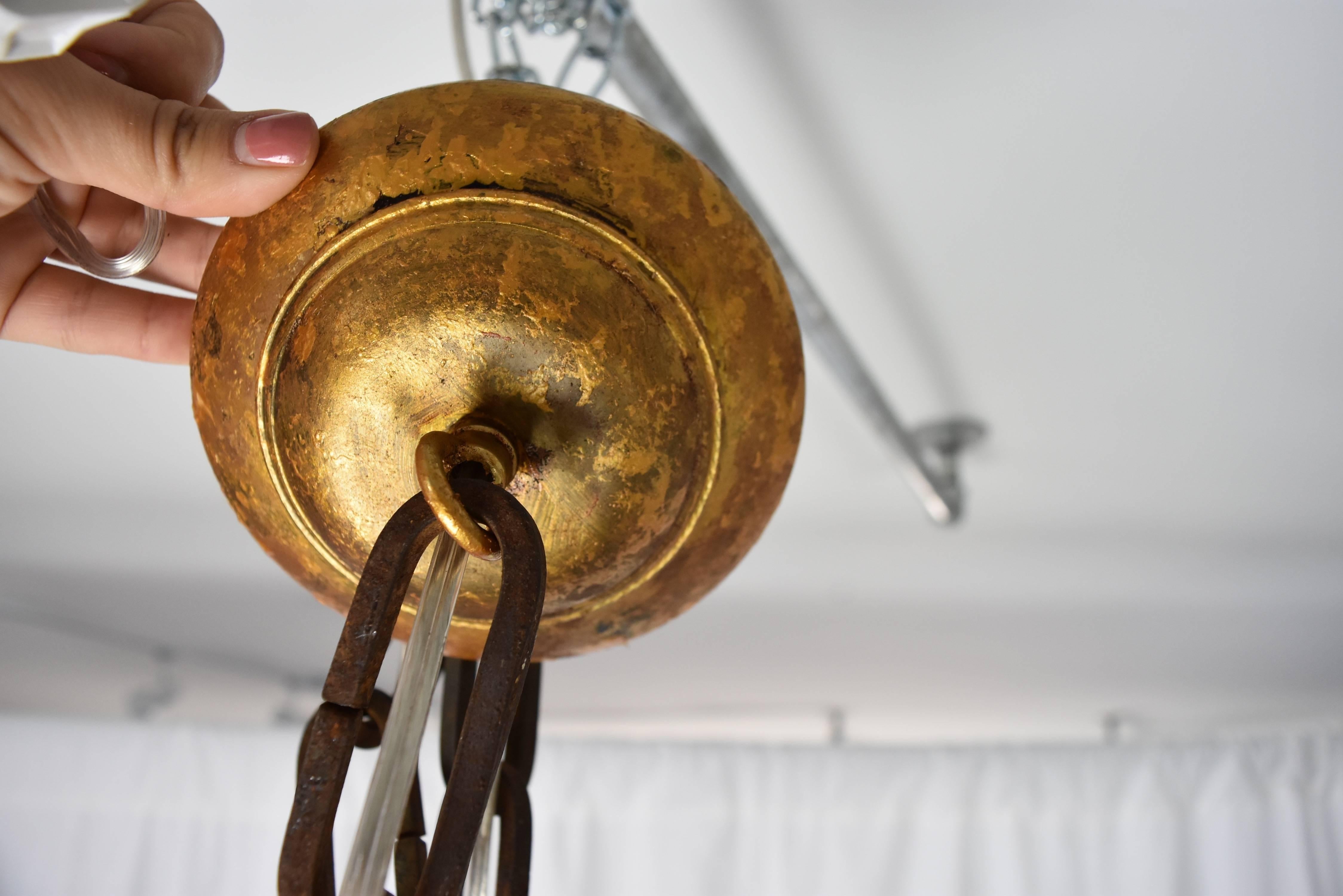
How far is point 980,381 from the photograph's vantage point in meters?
1.25

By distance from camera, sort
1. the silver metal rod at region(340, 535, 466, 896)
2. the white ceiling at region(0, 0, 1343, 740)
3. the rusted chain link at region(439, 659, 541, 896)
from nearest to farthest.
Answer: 1. the silver metal rod at region(340, 535, 466, 896)
2. the rusted chain link at region(439, 659, 541, 896)
3. the white ceiling at region(0, 0, 1343, 740)

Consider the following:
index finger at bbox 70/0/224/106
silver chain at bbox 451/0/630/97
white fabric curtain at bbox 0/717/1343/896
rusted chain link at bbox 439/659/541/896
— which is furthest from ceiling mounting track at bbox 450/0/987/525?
white fabric curtain at bbox 0/717/1343/896

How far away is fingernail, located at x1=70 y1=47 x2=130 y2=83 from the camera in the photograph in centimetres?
38

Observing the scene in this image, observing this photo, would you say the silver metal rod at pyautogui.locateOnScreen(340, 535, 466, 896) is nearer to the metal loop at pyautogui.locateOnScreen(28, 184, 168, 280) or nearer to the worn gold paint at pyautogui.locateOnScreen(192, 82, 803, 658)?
the worn gold paint at pyautogui.locateOnScreen(192, 82, 803, 658)

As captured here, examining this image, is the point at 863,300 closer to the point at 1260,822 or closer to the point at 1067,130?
the point at 1067,130

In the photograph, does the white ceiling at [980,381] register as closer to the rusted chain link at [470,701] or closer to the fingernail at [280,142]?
the fingernail at [280,142]

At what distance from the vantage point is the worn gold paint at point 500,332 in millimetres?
326

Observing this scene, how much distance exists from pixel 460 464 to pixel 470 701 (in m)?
0.08

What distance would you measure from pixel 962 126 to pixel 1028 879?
1.41 metres

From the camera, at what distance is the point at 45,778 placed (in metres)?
1.92

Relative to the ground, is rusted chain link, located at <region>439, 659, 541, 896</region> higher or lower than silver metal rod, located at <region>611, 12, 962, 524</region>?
lower

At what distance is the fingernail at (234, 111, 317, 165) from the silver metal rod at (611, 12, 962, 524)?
139 millimetres

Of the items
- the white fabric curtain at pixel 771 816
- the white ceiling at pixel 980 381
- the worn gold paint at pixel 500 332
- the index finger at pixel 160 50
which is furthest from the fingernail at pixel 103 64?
the white fabric curtain at pixel 771 816

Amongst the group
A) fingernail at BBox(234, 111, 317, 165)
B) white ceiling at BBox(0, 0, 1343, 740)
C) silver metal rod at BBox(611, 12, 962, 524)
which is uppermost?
white ceiling at BBox(0, 0, 1343, 740)
